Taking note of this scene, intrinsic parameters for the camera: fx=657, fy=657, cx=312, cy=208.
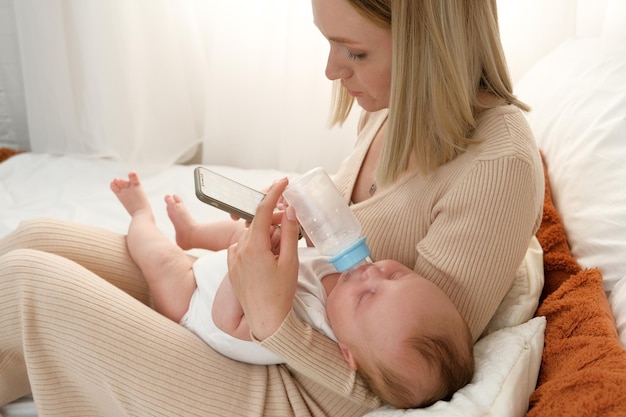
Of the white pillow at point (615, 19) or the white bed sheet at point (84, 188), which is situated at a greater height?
the white pillow at point (615, 19)

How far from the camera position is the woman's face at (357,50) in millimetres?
1070

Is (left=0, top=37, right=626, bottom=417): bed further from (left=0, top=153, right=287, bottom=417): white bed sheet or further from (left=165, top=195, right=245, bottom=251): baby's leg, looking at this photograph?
(left=165, top=195, right=245, bottom=251): baby's leg

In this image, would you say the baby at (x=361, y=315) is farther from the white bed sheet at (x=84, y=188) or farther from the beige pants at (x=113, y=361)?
the white bed sheet at (x=84, y=188)

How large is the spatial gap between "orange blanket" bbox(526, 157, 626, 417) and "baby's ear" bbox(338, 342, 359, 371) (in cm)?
27

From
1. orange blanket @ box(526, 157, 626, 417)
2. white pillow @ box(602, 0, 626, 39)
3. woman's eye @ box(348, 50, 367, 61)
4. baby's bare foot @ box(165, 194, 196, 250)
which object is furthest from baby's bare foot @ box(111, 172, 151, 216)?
white pillow @ box(602, 0, 626, 39)

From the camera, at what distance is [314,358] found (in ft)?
3.40

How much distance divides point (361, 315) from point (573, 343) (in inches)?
13.4

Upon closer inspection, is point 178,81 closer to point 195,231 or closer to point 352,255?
point 195,231

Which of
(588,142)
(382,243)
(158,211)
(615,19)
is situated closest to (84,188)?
(158,211)

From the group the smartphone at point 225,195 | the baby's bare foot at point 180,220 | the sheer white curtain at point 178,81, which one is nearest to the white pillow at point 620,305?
the smartphone at point 225,195

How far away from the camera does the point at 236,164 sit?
235 centimetres

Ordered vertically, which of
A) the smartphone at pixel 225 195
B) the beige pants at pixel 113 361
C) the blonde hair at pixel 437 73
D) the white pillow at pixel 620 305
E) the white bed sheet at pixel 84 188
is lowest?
the white bed sheet at pixel 84 188

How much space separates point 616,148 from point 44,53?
185 cm

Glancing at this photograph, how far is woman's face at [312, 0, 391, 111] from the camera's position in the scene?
1.07 metres
